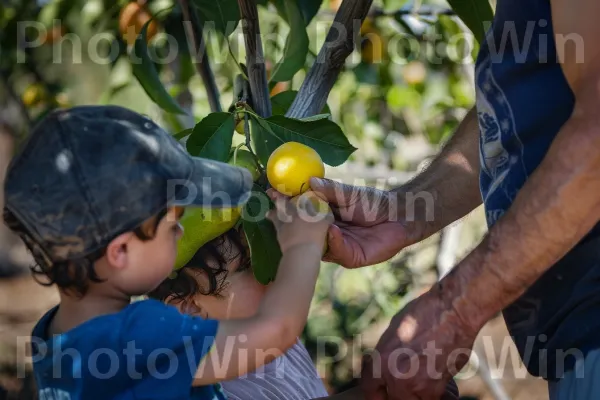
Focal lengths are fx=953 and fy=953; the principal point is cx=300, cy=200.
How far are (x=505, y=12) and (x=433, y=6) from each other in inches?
64.0

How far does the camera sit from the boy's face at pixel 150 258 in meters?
1.44

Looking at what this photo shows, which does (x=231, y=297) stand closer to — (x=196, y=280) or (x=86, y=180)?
(x=196, y=280)

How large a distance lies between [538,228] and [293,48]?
0.83m

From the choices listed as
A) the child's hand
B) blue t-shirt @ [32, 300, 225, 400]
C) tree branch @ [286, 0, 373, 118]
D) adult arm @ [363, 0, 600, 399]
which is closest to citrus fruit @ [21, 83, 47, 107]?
tree branch @ [286, 0, 373, 118]

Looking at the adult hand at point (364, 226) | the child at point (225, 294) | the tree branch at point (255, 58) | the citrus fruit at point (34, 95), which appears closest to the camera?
the tree branch at point (255, 58)

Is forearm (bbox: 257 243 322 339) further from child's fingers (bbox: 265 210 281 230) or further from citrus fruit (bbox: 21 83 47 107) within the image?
citrus fruit (bbox: 21 83 47 107)

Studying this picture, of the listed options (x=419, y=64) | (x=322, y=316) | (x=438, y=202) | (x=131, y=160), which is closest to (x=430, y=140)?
(x=419, y=64)

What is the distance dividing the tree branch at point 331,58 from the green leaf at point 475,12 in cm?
31

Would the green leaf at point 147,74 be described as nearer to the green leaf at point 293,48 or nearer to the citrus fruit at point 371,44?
the green leaf at point 293,48

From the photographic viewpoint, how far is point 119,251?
1.42 meters

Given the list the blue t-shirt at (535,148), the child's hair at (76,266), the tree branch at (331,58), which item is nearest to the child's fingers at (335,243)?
the tree branch at (331,58)

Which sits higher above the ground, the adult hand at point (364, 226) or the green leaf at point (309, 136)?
the green leaf at point (309, 136)

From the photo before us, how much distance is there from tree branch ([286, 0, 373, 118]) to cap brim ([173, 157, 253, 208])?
286mm

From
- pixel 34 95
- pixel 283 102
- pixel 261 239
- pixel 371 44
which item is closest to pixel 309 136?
pixel 261 239
